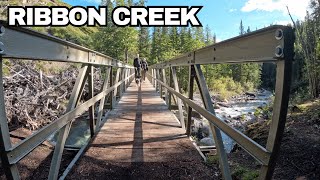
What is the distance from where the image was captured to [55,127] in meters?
2.90

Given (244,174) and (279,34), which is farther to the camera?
(244,174)

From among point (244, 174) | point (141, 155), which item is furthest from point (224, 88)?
point (141, 155)

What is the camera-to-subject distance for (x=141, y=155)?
448 centimetres

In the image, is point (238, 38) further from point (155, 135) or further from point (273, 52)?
point (155, 135)

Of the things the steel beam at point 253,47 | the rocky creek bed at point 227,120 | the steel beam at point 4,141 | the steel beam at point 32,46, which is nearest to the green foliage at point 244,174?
the rocky creek bed at point 227,120

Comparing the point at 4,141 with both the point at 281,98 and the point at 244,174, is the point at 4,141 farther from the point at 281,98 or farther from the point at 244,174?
the point at 244,174

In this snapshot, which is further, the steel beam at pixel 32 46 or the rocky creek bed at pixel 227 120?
the rocky creek bed at pixel 227 120

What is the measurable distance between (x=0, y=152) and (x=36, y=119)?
878cm

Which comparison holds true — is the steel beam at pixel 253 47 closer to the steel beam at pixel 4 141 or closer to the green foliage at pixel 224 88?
the steel beam at pixel 4 141

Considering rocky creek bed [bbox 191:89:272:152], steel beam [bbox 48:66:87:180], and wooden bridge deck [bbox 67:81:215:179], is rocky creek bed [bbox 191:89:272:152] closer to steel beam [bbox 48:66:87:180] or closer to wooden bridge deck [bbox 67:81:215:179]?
wooden bridge deck [bbox 67:81:215:179]

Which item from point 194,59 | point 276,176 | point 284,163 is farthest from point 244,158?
point 194,59

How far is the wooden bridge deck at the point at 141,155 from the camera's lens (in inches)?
151

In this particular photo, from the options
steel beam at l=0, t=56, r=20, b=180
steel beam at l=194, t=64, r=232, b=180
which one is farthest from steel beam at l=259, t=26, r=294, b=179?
steel beam at l=0, t=56, r=20, b=180

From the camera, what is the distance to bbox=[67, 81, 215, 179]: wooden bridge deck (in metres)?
3.83
